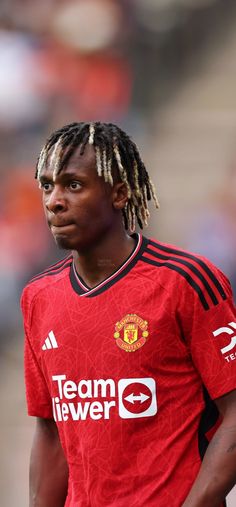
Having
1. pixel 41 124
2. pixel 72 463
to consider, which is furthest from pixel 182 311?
pixel 41 124

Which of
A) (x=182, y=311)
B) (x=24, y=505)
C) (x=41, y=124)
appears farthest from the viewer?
(x=41, y=124)

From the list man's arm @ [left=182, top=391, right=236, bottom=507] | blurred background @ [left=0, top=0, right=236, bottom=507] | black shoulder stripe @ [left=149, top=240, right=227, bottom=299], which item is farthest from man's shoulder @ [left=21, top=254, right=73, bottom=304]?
blurred background @ [left=0, top=0, right=236, bottom=507]

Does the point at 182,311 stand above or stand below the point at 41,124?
below

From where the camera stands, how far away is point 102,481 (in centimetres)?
259

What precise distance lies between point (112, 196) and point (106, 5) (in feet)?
13.9

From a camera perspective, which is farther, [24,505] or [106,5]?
[106,5]

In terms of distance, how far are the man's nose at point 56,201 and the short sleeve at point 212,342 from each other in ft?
1.43

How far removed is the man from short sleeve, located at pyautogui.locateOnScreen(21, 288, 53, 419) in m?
0.12

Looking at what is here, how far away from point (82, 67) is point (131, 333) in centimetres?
428

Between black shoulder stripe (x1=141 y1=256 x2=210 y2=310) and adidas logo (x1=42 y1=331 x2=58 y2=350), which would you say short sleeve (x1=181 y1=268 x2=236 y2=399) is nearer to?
black shoulder stripe (x1=141 y1=256 x2=210 y2=310)

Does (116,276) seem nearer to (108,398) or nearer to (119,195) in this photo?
(119,195)

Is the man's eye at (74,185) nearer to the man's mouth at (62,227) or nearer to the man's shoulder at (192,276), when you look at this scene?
the man's mouth at (62,227)

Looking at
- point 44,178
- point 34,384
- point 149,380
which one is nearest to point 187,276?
point 149,380

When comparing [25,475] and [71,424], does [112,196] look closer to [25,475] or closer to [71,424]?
[71,424]
